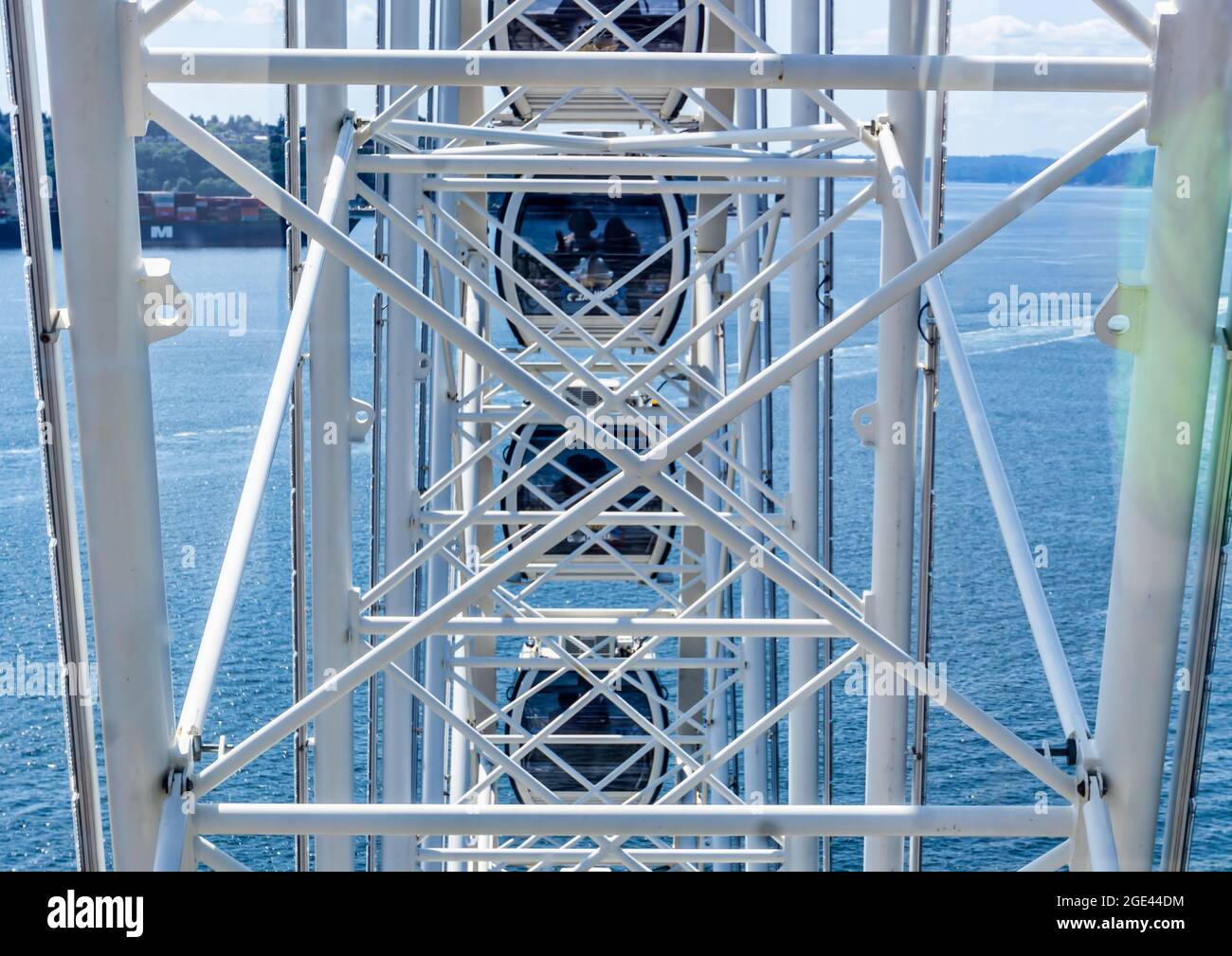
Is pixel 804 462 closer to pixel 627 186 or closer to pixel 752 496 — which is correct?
pixel 752 496

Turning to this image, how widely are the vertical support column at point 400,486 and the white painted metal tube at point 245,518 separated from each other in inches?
76.4

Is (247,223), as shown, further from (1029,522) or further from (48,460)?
(1029,522)

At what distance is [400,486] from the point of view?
24.1ft

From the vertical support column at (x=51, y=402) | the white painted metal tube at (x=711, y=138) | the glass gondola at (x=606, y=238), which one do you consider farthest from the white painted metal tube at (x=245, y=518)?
the glass gondola at (x=606, y=238)

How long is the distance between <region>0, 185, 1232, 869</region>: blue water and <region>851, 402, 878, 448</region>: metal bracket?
3.87 m

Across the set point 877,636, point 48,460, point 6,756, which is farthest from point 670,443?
point 6,756

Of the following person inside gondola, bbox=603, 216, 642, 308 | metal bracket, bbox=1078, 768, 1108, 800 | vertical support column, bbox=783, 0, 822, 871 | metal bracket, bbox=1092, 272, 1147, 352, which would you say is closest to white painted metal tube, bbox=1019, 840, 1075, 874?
metal bracket, bbox=1078, 768, 1108, 800

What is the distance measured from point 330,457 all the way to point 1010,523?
2.58 m

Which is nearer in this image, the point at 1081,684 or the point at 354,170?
the point at 354,170

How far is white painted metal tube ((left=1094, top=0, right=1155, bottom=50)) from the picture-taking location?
3426 millimetres

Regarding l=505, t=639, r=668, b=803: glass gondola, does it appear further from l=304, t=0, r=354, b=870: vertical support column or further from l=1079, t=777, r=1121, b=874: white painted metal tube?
l=1079, t=777, r=1121, b=874: white painted metal tube

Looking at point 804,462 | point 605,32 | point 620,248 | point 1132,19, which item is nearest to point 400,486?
point 804,462
